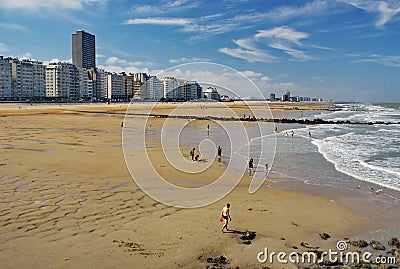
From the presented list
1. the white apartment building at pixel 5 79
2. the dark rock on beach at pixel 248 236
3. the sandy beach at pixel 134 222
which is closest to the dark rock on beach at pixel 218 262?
the sandy beach at pixel 134 222

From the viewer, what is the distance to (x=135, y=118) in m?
47.8

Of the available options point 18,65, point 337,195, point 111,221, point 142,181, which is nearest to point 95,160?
point 142,181

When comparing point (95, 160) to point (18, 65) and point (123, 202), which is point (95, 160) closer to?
point (123, 202)

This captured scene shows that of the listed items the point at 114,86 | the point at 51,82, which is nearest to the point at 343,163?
the point at 51,82

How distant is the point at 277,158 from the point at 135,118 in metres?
30.6

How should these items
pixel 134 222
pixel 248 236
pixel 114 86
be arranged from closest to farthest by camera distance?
pixel 248 236
pixel 134 222
pixel 114 86

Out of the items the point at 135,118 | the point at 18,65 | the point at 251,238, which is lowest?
the point at 251,238

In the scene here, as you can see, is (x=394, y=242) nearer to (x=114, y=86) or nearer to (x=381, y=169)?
(x=381, y=169)

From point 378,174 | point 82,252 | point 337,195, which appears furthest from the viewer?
point 378,174

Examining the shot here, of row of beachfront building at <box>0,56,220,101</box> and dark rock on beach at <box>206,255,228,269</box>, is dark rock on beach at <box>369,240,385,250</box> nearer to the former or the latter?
dark rock on beach at <box>206,255,228,269</box>
